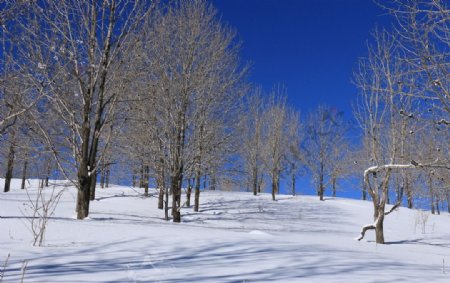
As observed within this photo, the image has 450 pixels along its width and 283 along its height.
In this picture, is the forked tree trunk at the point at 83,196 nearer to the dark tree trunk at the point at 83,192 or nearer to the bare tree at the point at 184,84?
the dark tree trunk at the point at 83,192

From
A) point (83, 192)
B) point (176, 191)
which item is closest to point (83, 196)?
point (83, 192)

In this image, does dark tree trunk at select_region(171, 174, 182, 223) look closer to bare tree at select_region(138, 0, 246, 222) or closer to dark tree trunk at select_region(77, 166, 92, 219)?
bare tree at select_region(138, 0, 246, 222)

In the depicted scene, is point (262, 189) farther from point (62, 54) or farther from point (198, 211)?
point (62, 54)

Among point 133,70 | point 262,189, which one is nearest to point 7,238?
point 133,70

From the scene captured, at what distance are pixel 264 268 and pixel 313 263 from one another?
0.66m

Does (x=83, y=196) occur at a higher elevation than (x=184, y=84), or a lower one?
lower

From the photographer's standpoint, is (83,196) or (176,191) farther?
(176,191)

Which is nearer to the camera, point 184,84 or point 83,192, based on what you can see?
point 83,192

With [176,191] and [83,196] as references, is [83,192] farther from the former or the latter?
[176,191]

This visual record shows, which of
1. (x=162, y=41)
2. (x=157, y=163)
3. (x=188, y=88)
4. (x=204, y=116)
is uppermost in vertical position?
(x=162, y=41)

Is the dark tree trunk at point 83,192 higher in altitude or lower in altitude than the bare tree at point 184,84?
lower

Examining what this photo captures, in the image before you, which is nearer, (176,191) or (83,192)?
(83,192)

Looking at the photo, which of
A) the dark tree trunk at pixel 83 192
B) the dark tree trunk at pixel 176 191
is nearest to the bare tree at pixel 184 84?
the dark tree trunk at pixel 176 191

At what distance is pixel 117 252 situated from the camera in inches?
169
